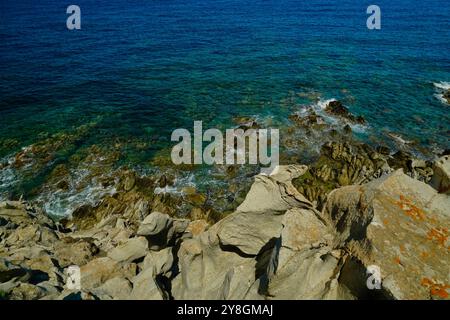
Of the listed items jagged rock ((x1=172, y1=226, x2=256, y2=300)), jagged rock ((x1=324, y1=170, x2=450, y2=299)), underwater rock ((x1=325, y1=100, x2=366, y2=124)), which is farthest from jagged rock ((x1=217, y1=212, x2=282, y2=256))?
underwater rock ((x1=325, y1=100, x2=366, y2=124))

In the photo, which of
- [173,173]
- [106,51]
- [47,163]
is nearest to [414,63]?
[173,173]

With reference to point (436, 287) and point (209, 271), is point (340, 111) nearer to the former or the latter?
point (209, 271)

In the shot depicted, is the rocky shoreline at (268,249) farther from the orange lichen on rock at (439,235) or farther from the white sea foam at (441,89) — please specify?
the white sea foam at (441,89)

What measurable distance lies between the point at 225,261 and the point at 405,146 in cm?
2987

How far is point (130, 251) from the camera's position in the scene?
13.6 m

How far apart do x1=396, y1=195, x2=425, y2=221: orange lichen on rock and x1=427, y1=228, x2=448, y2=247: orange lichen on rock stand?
43cm

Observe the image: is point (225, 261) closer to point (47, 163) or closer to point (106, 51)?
point (47, 163)

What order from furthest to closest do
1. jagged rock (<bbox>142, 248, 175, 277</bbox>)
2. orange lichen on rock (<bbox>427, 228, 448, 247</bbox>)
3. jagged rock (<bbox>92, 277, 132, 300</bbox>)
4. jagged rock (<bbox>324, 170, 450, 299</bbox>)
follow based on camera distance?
1. jagged rock (<bbox>142, 248, 175, 277</bbox>)
2. jagged rock (<bbox>92, 277, 132, 300</bbox>)
3. orange lichen on rock (<bbox>427, 228, 448, 247</bbox>)
4. jagged rock (<bbox>324, 170, 450, 299</bbox>)

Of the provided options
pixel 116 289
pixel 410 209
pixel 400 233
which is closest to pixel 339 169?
pixel 410 209

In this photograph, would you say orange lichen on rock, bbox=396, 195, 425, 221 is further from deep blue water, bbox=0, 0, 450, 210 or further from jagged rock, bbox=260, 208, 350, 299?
deep blue water, bbox=0, 0, 450, 210

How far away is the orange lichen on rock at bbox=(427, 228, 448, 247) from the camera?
26.7 ft

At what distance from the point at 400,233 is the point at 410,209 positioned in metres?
1.01

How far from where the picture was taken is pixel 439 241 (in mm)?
8125

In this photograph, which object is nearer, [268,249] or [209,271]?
[268,249]
